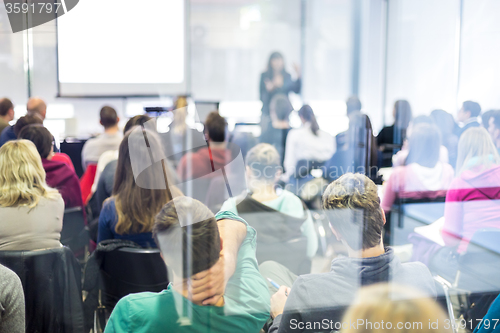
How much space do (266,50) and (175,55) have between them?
4215mm

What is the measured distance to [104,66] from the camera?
2.47m

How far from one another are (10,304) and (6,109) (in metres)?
2.17

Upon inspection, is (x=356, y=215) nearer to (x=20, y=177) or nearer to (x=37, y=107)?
(x=20, y=177)

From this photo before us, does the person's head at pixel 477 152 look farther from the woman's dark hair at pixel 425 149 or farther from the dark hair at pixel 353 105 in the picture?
the dark hair at pixel 353 105

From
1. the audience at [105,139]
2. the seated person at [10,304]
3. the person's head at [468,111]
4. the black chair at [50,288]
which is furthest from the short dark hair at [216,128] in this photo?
the person's head at [468,111]

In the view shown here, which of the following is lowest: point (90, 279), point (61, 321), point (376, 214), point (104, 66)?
point (61, 321)

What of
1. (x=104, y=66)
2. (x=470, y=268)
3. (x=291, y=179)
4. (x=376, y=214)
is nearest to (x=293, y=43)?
(x=291, y=179)

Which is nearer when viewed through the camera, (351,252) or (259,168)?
(351,252)

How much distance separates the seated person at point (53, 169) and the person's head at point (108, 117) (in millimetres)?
670

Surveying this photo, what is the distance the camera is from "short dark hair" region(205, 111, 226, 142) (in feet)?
9.02

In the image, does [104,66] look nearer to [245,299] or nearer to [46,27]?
[46,27]

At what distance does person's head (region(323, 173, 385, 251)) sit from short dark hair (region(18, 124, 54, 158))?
1520mm

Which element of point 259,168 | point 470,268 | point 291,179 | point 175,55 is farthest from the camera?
point 291,179

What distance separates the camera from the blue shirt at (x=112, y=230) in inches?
72.8
